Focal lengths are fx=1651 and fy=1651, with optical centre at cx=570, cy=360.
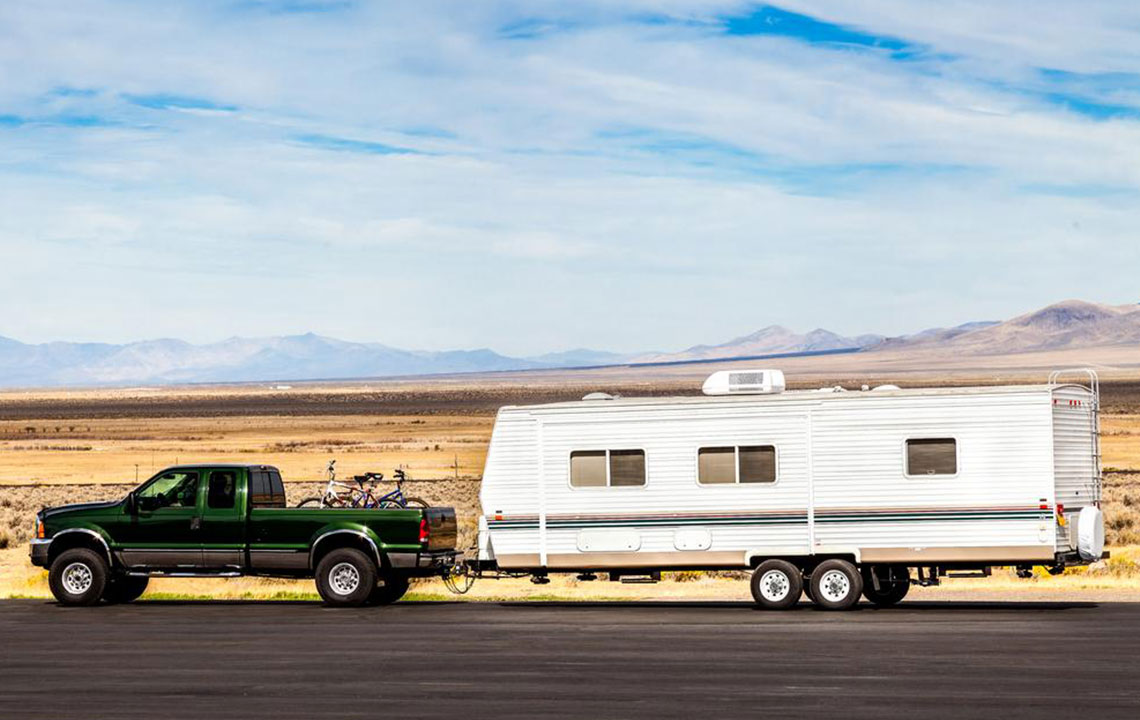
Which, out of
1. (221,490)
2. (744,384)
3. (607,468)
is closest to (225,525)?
(221,490)

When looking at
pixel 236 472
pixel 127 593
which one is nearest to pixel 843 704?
pixel 236 472

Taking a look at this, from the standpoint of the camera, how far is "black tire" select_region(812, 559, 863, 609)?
21703 mm

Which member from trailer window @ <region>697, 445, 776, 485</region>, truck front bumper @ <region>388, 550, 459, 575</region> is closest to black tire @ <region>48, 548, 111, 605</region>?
truck front bumper @ <region>388, 550, 459, 575</region>

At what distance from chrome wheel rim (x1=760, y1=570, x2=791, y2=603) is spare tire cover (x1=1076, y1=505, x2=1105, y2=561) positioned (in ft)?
12.5

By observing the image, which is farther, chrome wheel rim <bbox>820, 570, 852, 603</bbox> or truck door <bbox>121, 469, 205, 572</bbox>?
truck door <bbox>121, 469, 205, 572</bbox>

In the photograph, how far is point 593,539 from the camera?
22375 mm

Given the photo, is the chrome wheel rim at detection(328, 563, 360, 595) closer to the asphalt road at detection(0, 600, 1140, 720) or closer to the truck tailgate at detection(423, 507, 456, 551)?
the asphalt road at detection(0, 600, 1140, 720)

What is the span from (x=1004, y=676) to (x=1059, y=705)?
1650mm

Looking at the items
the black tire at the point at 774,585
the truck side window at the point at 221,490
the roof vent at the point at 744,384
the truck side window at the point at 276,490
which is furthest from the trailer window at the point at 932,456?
the truck side window at the point at 221,490

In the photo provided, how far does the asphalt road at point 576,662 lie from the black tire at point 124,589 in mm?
1455

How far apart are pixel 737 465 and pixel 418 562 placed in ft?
15.1

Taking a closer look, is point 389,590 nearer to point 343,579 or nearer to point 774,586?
point 343,579

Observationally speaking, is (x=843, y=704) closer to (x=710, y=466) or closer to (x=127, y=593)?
(x=710, y=466)

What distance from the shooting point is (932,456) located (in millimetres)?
21422
